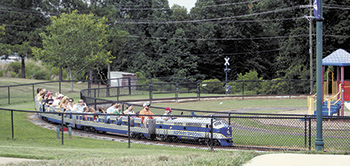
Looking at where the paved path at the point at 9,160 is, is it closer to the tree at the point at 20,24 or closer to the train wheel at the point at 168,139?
the train wheel at the point at 168,139

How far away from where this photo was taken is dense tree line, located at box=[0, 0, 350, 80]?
182 feet

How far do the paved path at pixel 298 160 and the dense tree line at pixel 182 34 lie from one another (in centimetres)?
4646

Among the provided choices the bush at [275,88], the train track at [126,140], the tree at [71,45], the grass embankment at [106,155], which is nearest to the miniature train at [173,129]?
the train track at [126,140]

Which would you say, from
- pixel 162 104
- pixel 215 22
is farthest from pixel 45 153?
pixel 215 22

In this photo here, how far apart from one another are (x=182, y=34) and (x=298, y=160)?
57.1m

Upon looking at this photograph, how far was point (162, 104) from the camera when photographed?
95.9 feet

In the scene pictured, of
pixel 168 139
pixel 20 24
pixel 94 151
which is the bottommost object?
pixel 168 139

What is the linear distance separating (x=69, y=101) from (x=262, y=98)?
18679 mm

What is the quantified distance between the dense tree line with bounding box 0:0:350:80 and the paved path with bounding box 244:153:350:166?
152ft

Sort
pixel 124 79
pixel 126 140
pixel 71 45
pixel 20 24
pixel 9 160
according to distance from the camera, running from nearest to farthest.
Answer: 1. pixel 9 160
2. pixel 126 140
3. pixel 71 45
4. pixel 124 79
5. pixel 20 24

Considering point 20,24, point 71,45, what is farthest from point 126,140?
point 20,24

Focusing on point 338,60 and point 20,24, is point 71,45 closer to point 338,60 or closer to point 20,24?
point 20,24

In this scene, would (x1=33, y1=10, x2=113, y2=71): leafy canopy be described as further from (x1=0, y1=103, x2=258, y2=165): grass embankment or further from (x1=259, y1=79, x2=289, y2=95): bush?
(x1=0, y1=103, x2=258, y2=165): grass embankment

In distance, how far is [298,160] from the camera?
8.75 metres
